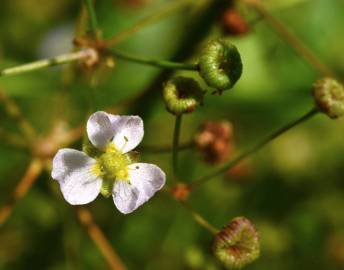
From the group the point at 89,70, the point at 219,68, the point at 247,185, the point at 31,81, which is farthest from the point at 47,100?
Result: the point at 219,68

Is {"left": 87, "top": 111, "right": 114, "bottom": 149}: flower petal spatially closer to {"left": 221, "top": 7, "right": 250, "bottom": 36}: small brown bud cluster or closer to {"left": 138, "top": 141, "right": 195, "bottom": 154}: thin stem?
{"left": 138, "top": 141, "right": 195, "bottom": 154}: thin stem

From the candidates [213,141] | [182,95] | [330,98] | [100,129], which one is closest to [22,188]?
[100,129]

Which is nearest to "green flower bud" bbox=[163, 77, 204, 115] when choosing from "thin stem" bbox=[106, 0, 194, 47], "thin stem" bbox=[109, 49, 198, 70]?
"thin stem" bbox=[109, 49, 198, 70]

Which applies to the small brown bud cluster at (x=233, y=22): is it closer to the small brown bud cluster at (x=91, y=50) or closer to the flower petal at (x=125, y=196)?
the small brown bud cluster at (x=91, y=50)

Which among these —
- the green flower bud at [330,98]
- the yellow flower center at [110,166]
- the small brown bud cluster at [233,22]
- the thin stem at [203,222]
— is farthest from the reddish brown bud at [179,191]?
the small brown bud cluster at [233,22]

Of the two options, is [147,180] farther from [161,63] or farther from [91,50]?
[91,50]
